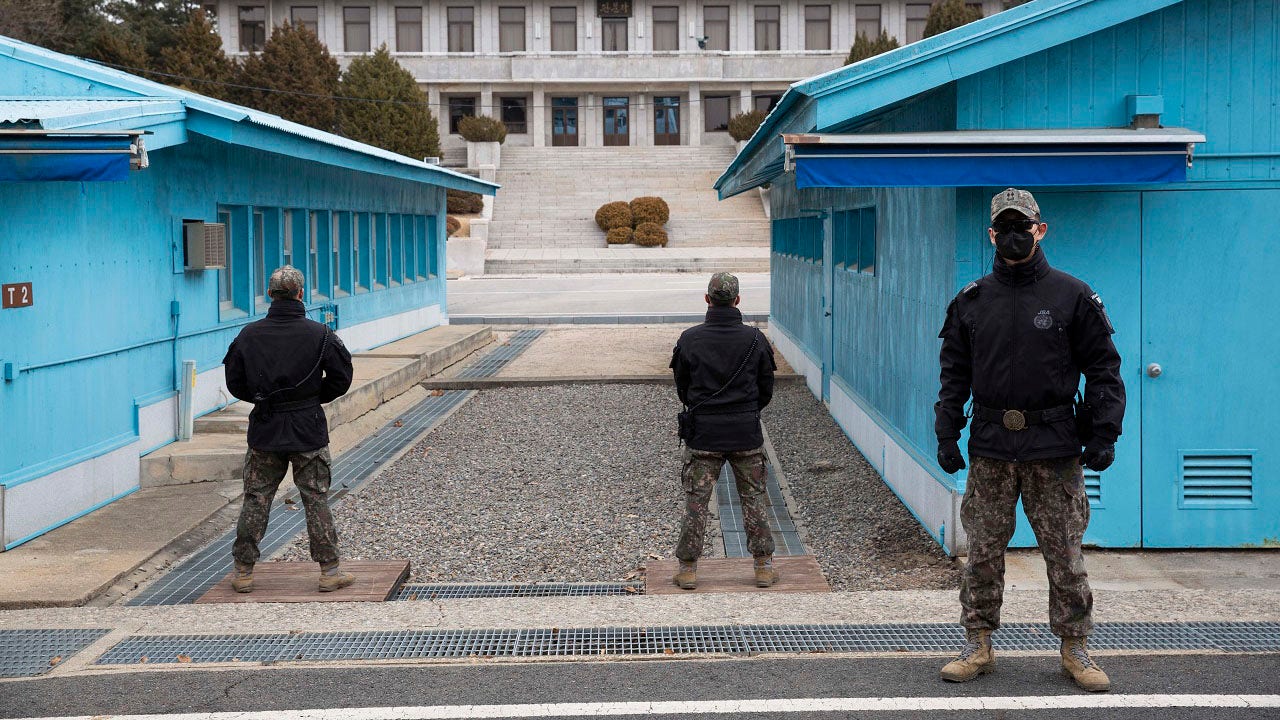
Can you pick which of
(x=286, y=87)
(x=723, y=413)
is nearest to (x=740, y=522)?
(x=723, y=413)

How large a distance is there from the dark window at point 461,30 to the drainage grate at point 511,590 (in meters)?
60.7

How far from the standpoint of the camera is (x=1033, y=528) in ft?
17.8

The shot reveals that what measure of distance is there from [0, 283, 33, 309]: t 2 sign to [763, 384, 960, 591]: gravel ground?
5.45 meters

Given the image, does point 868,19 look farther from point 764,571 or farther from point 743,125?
point 764,571

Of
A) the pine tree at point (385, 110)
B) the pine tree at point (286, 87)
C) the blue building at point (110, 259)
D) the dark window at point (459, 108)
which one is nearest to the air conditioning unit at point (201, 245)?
the blue building at point (110, 259)

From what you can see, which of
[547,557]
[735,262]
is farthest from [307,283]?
[735,262]

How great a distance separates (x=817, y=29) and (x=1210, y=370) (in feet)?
197

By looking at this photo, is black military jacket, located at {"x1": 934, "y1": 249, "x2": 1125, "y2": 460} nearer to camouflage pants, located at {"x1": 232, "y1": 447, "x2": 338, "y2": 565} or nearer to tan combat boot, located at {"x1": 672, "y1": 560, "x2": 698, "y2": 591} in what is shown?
tan combat boot, located at {"x1": 672, "y1": 560, "x2": 698, "y2": 591}

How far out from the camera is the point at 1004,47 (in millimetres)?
7875

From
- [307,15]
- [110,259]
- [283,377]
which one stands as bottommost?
[283,377]

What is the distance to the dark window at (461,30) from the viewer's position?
65.6m

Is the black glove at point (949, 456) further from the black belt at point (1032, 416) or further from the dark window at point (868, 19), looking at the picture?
the dark window at point (868, 19)

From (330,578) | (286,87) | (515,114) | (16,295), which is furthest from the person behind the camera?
(515,114)

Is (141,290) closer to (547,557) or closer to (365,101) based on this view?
(547,557)
